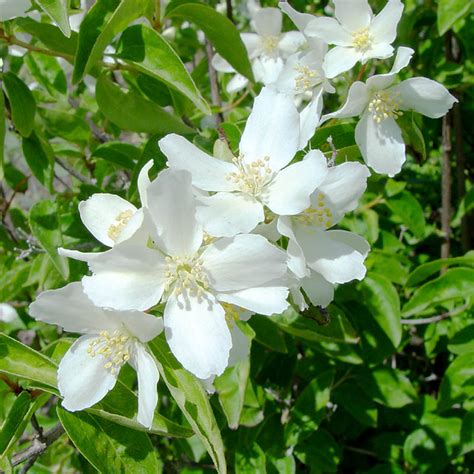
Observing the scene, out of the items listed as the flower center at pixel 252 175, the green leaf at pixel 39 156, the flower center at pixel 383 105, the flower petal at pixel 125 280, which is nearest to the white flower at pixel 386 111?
the flower center at pixel 383 105

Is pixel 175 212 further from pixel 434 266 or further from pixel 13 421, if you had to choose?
pixel 434 266

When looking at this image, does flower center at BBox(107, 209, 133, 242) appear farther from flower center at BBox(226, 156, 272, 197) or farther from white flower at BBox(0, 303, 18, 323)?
white flower at BBox(0, 303, 18, 323)

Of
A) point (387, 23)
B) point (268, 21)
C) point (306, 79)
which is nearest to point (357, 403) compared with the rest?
point (306, 79)

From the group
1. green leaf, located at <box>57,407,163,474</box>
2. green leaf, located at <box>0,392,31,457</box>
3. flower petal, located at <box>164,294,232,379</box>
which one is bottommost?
green leaf, located at <box>57,407,163,474</box>

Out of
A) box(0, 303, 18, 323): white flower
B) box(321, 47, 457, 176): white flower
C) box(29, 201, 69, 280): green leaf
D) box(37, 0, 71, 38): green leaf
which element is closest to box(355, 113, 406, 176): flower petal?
box(321, 47, 457, 176): white flower

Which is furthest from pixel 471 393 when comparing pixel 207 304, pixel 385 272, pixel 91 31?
pixel 91 31
